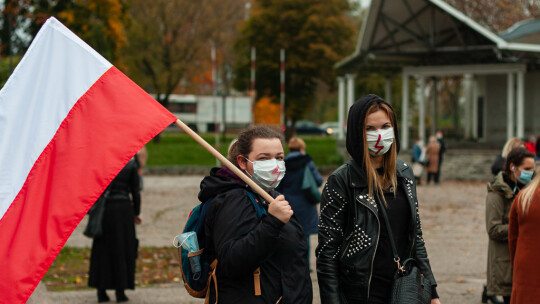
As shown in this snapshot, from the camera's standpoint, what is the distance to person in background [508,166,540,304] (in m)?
4.13

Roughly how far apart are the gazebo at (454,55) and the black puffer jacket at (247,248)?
24827 millimetres

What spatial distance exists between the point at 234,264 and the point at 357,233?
27.4 inches

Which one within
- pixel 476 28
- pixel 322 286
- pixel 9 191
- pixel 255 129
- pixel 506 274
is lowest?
pixel 506 274

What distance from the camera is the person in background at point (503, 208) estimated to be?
596 centimetres

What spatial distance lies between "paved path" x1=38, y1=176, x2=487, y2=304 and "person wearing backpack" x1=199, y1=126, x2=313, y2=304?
12.3ft

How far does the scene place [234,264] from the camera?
3324mm

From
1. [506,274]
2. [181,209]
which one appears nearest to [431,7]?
[181,209]

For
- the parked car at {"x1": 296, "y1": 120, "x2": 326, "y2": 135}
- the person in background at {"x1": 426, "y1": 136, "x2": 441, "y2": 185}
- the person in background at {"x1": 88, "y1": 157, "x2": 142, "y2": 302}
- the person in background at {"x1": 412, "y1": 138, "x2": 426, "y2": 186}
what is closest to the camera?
the person in background at {"x1": 88, "y1": 157, "x2": 142, "y2": 302}

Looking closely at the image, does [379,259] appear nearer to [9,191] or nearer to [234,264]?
[234,264]

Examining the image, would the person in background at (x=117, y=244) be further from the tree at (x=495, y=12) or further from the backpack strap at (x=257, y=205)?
the tree at (x=495, y=12)

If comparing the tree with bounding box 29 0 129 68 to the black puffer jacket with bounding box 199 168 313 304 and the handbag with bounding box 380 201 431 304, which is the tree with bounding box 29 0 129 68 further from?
the handbag with bounding box 380 201 431 304

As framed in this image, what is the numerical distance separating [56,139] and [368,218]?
1.59 m

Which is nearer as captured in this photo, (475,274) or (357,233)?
(357,233)

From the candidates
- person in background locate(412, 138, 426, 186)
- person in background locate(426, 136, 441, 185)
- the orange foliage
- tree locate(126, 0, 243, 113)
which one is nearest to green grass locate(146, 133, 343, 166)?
tree locate(126, 0, 243, 113)
